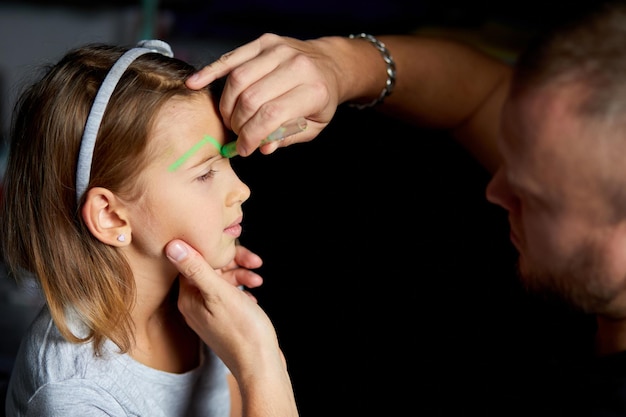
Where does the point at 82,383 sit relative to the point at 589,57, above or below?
below

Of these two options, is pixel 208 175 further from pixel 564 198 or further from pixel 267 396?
pixel 564 198

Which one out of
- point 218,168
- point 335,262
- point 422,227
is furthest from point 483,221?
point 218,168

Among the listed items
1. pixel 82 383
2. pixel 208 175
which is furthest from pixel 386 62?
pixel 82 383

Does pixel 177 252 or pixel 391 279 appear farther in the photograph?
pixel 391 279

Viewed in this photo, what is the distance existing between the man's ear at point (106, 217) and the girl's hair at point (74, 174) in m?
0.01

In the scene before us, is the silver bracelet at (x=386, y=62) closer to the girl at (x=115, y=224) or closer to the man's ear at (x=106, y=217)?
the girl at (x=115, y=224)

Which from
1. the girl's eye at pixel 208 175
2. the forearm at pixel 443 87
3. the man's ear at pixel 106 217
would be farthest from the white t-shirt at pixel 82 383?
the forearm at pixel 443 87

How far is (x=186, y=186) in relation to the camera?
0.97 metres

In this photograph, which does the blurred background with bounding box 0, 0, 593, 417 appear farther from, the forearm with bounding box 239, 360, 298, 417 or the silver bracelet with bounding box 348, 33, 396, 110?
the forearm with bounding box 239, 360, 298, 417

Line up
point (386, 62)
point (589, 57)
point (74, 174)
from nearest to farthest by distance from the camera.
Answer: point (589, 57) < point (74, 174) < point (386, 62)

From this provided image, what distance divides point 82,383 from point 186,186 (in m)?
0.30

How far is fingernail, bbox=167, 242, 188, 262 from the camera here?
0.95 m

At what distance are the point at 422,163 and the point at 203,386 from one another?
570 mm

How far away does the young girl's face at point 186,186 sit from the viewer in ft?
3.13
